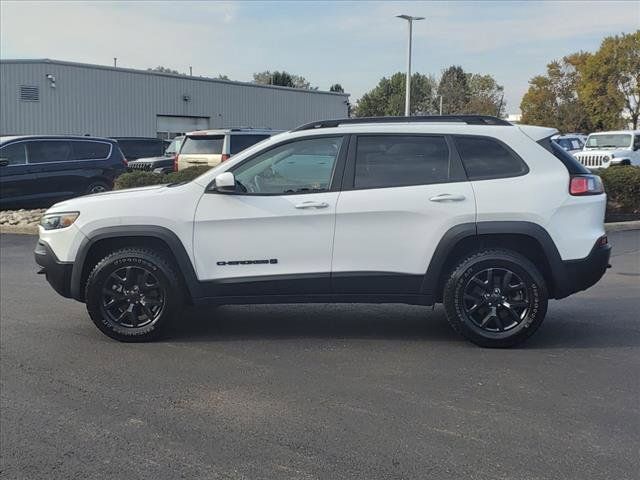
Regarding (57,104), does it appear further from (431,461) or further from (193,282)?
(431,461)

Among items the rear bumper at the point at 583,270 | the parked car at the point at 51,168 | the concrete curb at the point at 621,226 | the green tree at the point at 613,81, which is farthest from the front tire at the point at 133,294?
the green tree at the point at 613,81

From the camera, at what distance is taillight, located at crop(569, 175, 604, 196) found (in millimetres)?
5250

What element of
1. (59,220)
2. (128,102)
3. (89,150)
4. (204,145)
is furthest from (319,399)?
(128,102)

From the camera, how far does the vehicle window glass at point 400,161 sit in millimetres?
5371

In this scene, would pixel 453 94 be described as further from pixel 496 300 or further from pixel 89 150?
pixel 496 300

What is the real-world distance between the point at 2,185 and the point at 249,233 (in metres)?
10.8

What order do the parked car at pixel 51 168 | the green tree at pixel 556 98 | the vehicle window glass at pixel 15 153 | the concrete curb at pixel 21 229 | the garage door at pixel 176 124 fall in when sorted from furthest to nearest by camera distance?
the green tree at pixel 556 98 → the garage door at pixel 176 124 → the parked car at pixel 51 168 → the vehicle window glass at pixel 15 153 → the concrete curb at pixel 21 229

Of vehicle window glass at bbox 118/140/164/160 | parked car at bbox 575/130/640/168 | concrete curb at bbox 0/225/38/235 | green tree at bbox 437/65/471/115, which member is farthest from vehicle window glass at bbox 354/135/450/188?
green tree at bbox 437/65/471/115

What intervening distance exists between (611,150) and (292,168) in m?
19.9

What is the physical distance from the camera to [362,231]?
5.30 metres

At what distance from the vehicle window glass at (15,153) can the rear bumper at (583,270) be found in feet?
40.4

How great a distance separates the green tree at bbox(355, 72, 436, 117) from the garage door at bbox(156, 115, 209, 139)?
32755 mm

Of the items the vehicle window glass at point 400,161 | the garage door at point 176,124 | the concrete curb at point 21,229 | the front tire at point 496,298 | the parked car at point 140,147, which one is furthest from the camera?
the garage door at point 176,124

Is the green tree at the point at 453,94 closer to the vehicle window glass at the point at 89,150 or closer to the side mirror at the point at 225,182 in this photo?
the vehicle window glass at the point at 89,150
